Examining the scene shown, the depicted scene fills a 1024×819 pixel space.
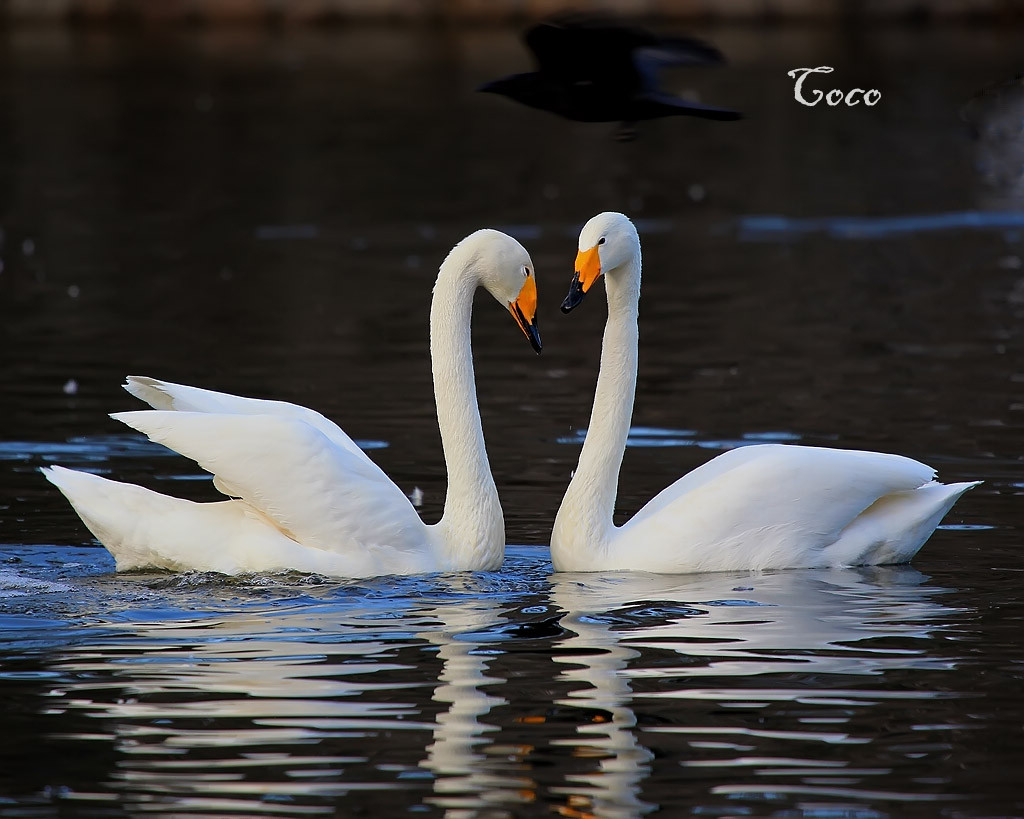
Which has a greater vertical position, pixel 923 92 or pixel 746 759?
pixel 923 92

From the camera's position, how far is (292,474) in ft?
28.6

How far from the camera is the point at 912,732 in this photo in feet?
22.2

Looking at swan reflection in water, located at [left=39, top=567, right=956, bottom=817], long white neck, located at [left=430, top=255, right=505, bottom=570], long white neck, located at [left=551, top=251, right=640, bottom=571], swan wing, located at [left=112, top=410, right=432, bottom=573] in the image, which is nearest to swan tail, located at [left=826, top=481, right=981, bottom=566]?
swan reflection in water, located at [left=39, top=567, right=956, bottom=817]

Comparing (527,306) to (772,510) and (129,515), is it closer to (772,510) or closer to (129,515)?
(772,510)

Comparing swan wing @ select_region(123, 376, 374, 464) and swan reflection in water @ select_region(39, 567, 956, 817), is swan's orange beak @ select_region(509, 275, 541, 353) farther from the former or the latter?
swan reflection in water @ select_region(39, 567, 956, 817)

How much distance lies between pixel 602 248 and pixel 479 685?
106 inches

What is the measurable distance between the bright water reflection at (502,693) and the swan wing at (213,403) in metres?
0.80

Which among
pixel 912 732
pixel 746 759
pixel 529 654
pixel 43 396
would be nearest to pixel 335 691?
pixel 529 654

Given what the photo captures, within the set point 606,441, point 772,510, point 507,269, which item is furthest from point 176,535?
point 772,510

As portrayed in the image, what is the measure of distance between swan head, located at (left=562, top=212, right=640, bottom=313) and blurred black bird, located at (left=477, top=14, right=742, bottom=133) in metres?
1.33

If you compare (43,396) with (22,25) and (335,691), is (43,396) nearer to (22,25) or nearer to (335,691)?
(335,691)

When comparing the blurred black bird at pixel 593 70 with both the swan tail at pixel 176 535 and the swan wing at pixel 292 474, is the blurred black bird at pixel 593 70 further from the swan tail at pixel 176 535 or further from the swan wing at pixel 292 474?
the swan tail at pixel 176 535

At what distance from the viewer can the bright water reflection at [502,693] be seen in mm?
6234

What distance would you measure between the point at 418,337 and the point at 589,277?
7.51m
